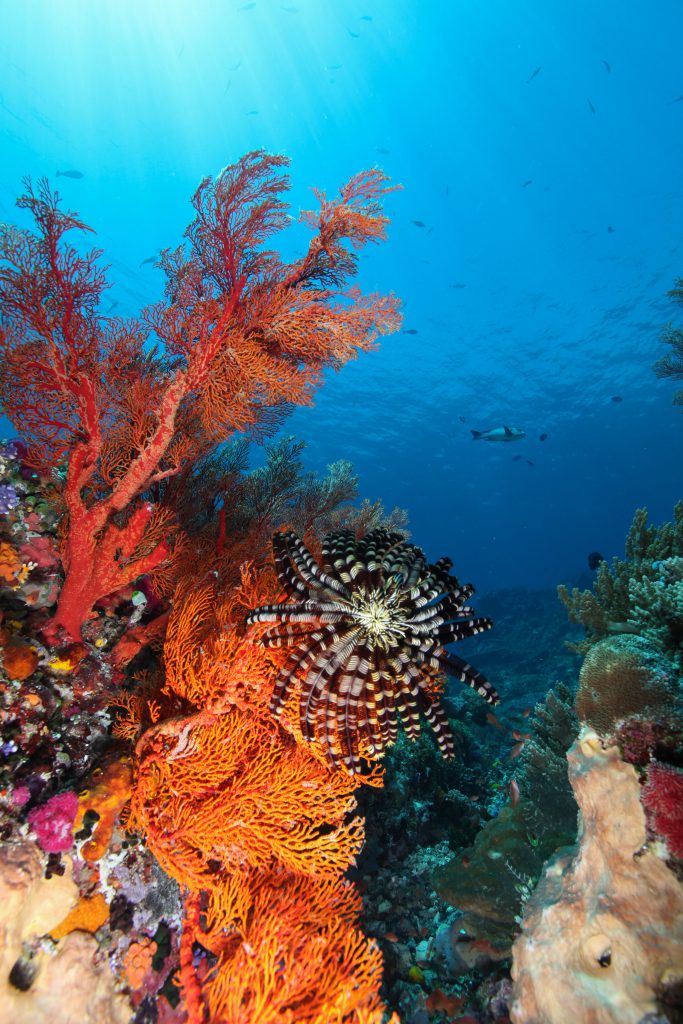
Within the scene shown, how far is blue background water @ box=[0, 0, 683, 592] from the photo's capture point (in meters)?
33.6

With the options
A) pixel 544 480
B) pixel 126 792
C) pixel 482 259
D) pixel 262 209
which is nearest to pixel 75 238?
pixel 482 259

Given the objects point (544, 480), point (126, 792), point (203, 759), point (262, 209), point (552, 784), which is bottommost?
point (126, 792)

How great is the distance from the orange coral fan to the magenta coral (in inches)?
151

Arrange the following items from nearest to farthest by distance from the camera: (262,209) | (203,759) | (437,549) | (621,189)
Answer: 1. (203,759)
2. (262,209)
3. (621,189)
4. (437,549)

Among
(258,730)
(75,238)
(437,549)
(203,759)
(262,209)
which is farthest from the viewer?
(437,549)

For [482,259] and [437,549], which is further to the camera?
[437,549]

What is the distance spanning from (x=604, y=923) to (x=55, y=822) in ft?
12.8

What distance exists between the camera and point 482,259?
145ft

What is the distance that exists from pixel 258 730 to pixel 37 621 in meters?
2.64

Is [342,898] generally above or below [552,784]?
below

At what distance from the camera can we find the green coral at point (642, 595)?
442 centimetres

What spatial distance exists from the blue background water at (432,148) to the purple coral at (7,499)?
31.3 m

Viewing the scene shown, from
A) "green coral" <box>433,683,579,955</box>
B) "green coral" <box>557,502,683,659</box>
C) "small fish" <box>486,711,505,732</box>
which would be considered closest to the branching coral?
"green coral" <box>433,683,579,955</box>

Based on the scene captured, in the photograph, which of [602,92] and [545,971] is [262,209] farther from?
[602,92]
